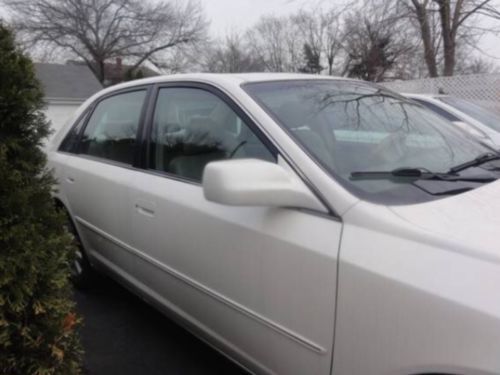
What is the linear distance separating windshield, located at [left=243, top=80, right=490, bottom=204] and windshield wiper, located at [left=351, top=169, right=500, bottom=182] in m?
0.02

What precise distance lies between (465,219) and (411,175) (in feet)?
1.18

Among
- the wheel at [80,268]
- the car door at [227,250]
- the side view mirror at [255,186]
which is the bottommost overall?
the wheel at [80,268]

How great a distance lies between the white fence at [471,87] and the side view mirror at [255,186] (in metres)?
9.19

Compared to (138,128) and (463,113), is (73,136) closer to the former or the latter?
(138,128)

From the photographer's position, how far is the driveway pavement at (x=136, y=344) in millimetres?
2709

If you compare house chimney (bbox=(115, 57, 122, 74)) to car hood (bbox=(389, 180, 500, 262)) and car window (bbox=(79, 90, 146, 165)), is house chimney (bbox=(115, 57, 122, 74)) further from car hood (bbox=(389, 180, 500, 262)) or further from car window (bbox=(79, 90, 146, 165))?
car hood (bbox=(389, 180, 500, 262))

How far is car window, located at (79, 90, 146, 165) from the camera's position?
116 inches

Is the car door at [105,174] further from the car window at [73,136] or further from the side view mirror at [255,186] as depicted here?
the side view mirror at [255,186]

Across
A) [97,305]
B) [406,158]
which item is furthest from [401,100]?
[97,305]

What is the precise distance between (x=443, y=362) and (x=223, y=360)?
169 cm

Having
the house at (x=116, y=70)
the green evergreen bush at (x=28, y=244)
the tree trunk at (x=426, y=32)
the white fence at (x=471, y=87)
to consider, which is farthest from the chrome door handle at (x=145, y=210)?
the house at (x=116, y=70)

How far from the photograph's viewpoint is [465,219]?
1.56m

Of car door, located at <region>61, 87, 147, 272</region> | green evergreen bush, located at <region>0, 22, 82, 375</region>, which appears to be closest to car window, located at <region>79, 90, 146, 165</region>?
car door, located at <region>61, 87, 147, 272</region>

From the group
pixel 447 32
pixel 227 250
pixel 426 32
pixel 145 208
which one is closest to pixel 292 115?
pixel 227 250
